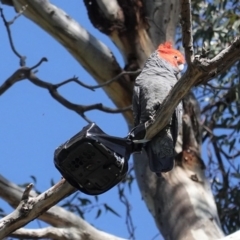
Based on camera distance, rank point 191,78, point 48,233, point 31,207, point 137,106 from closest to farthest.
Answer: point 191,78, point 31,207, point 137,106, point 48,233

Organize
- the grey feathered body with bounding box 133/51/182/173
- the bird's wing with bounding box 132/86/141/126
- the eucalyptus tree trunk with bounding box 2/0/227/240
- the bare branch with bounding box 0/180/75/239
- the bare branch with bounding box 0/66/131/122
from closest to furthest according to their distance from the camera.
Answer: the bare branch with bounding box 0/180/75/239, the grey feathered body with bounding box 133/51/182/173, the bird's wing with bounding box 132/86/141/126, the eucalyptus tree trunk with bounding box 2/0/227/240, the bare branch with bounding box 0/66/131/122

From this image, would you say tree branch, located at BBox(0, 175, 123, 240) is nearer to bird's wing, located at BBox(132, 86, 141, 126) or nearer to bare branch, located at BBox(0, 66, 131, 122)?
bird's wing, located at BBox(132, 86, 141, 126)

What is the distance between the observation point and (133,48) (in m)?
4.79

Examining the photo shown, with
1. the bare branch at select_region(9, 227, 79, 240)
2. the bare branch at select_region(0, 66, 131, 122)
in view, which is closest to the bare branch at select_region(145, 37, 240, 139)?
the bare branch at select_region(9, 227, 79, 240)

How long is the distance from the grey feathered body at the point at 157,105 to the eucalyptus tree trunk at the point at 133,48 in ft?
3.14

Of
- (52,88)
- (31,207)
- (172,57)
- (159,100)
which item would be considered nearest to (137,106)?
(159,100)

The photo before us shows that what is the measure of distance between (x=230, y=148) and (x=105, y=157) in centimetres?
311

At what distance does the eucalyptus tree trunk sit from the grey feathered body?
0.96 meters

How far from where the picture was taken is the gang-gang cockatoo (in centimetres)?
292

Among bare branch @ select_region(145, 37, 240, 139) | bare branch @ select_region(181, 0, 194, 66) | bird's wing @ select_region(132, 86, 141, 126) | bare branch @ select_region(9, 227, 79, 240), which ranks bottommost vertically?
bare branch @ select_region(145, 37, 240, 139)

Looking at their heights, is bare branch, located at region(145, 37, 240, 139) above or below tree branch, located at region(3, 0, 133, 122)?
below

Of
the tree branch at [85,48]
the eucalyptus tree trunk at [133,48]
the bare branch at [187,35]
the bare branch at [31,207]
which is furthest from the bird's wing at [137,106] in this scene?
the tree branch at [85,48]

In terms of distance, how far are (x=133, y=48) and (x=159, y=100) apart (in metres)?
1.56

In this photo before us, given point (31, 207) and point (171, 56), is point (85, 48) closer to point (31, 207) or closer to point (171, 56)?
point (171, 56)
